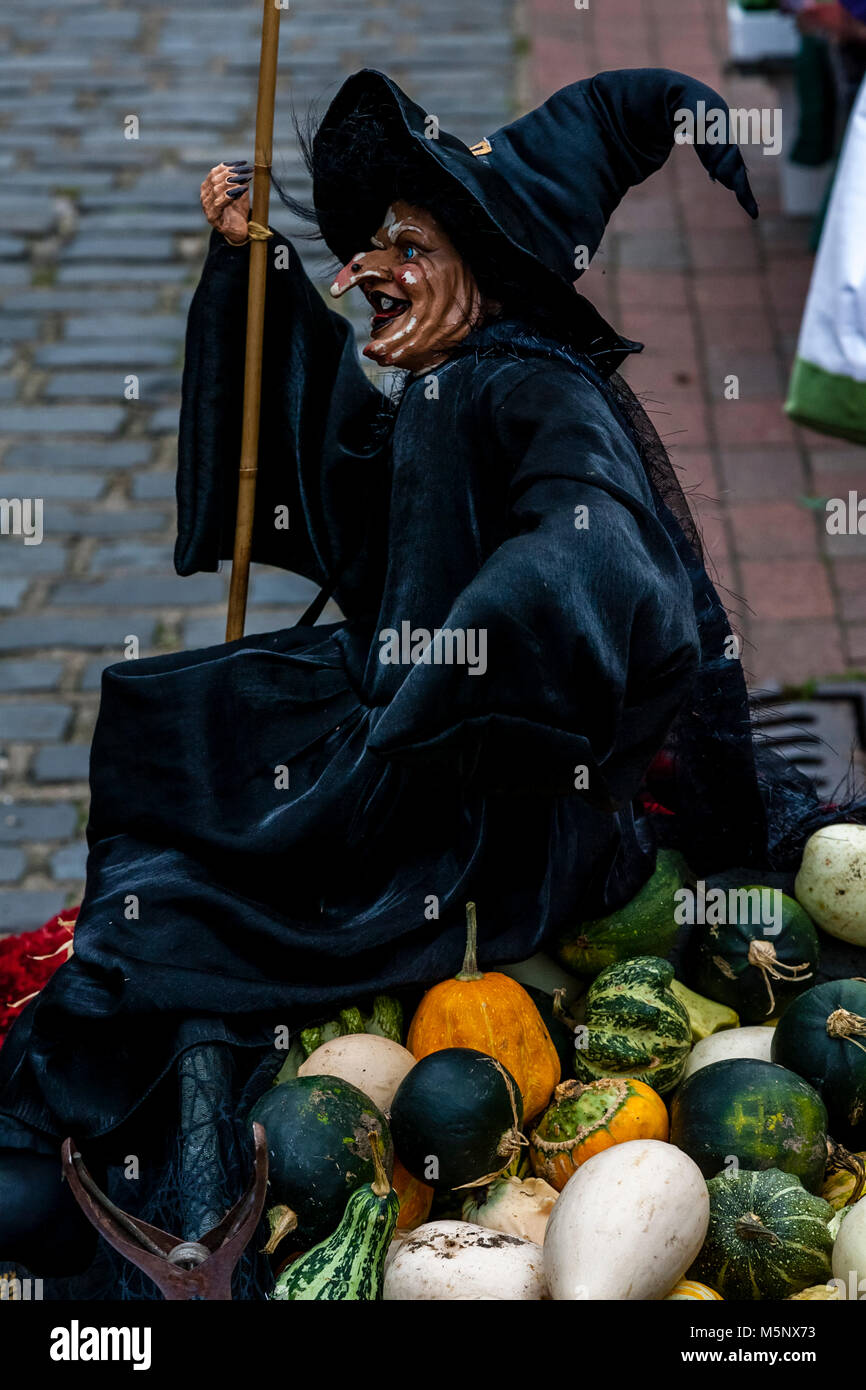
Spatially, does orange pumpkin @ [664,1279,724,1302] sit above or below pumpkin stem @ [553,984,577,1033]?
below

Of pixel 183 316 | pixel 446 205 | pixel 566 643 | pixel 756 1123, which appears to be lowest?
pixel 756 1123

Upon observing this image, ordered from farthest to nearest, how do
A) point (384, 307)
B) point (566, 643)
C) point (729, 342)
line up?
point (729, 342) → point (384, 307) → point (566, 643)

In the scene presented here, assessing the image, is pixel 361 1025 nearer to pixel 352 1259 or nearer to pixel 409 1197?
pixel 409 1197

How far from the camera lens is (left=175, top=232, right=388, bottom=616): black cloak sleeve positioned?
2732 mm

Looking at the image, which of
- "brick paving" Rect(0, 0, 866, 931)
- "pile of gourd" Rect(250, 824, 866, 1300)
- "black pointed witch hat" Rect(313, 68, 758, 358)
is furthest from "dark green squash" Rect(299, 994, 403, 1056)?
"brick paving" Rect(0, 0, 866, 931)

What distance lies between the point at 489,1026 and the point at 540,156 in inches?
50.0

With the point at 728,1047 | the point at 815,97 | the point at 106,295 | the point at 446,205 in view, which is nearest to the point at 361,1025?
the point at 728,1047

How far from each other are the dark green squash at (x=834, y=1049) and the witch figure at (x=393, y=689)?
0.34 metres

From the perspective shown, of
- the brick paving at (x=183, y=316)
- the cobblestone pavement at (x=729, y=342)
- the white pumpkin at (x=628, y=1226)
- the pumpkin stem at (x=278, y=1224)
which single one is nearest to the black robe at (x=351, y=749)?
the pumpkin stem at (x=278, y=1224)

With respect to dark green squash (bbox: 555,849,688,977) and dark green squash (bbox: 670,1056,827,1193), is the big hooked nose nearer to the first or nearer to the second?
dark green squash (bbox: 555,849,688,977)

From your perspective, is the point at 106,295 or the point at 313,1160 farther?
the point at 106,295

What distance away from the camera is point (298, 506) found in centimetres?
287

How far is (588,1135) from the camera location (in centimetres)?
233

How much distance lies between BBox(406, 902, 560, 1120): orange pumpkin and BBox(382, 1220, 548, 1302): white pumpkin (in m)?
0.25
